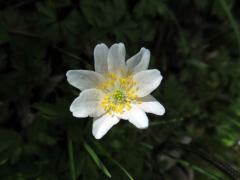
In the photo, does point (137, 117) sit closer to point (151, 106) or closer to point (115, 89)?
point (151, 106)

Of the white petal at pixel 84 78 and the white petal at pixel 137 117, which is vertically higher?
the white petal at pixel 84 78

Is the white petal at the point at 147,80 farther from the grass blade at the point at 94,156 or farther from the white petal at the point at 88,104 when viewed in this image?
the grass blade at the point at 94,156

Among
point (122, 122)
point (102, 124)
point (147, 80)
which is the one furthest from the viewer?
point (122, 122)

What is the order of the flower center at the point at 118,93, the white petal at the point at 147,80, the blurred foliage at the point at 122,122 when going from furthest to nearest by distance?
the blurred foliage at the point at 122,122, the flower center at the point at 118,93, the white petal at the point at 147,80

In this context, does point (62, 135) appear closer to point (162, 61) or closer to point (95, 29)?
point (95, 29)

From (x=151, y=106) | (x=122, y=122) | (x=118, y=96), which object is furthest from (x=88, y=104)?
(x=122, y=122)

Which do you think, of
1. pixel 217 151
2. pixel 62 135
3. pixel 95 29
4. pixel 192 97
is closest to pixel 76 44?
pixel 95 29

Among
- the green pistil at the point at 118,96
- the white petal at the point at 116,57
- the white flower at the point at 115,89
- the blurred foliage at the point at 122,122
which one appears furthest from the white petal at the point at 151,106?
the blurred foliage at the point at 122,122
